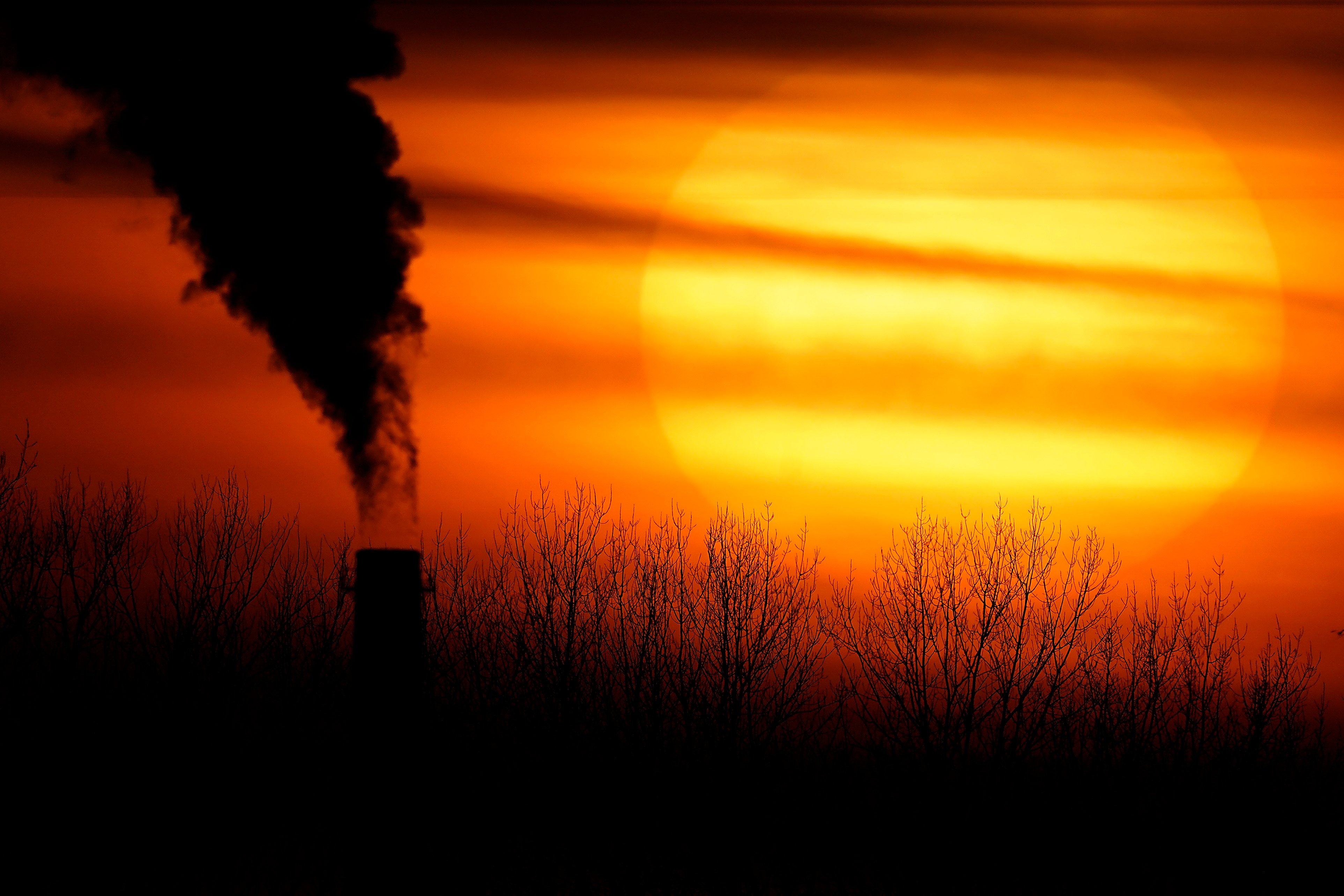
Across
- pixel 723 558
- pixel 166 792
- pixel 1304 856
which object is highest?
pixel 723 558

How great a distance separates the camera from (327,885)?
17609 millimetres

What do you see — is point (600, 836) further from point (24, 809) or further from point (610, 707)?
point (24, 809)

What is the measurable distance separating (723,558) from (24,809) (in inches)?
447

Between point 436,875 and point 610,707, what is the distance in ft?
12.0

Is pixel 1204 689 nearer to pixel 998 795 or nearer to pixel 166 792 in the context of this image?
pixel 998 795

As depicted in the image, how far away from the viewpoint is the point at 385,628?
1102 centimetres

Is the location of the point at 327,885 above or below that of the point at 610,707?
below

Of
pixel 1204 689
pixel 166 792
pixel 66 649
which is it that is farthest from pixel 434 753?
pixel 1204 689

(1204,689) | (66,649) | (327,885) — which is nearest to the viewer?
(66,649)

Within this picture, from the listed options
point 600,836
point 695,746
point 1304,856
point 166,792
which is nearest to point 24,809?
point 166,792

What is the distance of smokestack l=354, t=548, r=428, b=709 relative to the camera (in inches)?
433

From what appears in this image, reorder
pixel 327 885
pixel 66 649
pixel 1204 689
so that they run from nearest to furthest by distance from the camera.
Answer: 1. pixel 66 649
2. pixel 327 885
3. pixel 1204 689

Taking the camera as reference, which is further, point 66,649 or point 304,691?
point 304,691

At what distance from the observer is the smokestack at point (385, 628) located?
11.0 m
